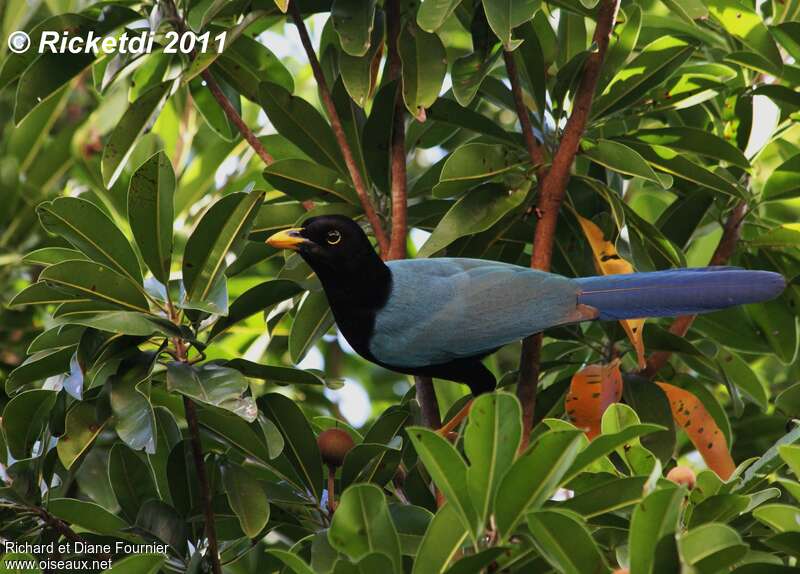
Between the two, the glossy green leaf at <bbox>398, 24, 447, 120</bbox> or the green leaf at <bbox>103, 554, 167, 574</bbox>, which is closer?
the green leaf at <bbox>103, 554, 167, 574</bbox>

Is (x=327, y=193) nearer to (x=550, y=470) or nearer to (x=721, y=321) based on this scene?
(x=721, y=321)

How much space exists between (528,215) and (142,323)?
148cm

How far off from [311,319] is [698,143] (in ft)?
5.00

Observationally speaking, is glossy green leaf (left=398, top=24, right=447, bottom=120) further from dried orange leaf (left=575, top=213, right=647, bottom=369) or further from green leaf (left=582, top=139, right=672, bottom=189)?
dried orange leaf (left=575, top=213, right=647, bottom=369)

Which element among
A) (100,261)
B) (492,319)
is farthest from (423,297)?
(100,261)

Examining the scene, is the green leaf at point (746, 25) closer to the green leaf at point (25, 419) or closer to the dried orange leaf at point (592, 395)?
the dried orange leaf at point (592, 395)

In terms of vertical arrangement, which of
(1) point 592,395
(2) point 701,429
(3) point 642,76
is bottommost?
(2) point 701,429

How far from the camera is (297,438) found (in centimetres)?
332

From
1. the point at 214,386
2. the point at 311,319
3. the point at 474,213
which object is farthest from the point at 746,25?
the point at 214,386

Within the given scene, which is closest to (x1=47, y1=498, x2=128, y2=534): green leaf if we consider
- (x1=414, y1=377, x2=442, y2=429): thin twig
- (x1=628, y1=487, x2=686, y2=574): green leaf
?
(x1=414, y1=377, x2=442, y2=429): thin twig

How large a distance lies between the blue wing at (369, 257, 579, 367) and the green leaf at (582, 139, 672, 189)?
1.33 feet

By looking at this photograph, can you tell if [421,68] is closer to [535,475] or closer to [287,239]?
[287,239]

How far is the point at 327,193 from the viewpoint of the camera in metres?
3.96

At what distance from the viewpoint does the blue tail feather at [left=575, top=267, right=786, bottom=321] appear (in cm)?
332
